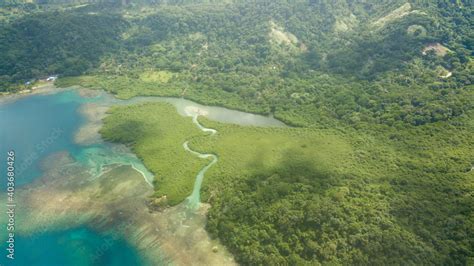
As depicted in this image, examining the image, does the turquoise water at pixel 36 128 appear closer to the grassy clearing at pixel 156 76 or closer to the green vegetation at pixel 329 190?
the green vegetation at pixel 329 190

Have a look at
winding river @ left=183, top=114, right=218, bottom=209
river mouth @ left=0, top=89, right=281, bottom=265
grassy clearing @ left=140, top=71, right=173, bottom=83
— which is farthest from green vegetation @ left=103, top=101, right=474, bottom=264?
grassy clearing @ left=140, top=71, right=173, bottom=83

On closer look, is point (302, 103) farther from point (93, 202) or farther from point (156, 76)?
point (93, 202)

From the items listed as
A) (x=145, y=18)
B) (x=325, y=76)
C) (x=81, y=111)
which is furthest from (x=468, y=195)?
(x=145, y=18)

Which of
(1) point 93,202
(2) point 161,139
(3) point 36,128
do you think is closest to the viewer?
(1) point 93,202

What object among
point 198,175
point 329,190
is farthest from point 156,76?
point 329,190

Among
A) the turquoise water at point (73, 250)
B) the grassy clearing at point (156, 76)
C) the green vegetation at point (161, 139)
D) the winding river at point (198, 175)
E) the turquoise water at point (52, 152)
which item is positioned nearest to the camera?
the turquoise water at point (73, 250)

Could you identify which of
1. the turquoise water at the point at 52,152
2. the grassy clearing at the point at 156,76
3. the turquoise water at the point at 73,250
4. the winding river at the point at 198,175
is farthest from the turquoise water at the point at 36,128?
the winding river at the point at 198,175

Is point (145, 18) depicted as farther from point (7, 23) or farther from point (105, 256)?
point (105, 256)
